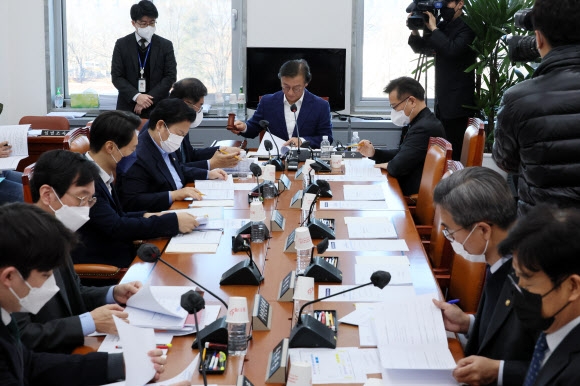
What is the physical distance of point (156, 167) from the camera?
4234 millimetres

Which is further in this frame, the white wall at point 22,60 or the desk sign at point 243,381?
the white wall at point 22,60

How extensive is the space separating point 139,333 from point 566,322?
111cm

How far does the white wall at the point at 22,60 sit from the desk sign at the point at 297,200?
13.2ft

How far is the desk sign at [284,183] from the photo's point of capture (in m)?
4.40

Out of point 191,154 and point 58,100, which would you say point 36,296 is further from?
point 58,100

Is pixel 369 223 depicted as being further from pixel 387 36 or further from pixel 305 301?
pixel 387 36

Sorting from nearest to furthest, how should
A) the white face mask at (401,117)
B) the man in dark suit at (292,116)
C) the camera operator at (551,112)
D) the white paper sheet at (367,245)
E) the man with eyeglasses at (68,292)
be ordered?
the man with eyeglasses at (68,292)
the camera operator at (551,112)
the white paper sheet at (367,245)
the white face mask at (401,117)
the man in dark suit at (292,116)

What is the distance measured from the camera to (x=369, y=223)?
363 centimetres

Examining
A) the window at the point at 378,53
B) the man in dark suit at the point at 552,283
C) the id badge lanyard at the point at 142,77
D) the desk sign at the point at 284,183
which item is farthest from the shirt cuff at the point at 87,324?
the window at the point at 378,53

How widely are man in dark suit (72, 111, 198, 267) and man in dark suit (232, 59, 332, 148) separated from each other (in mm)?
2238

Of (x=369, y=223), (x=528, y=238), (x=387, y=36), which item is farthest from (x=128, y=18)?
(x=528, y=238)

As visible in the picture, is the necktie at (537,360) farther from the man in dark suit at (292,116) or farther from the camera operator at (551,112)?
the man in dark suit at (292,116)

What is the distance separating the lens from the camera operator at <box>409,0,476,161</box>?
6.22 metres

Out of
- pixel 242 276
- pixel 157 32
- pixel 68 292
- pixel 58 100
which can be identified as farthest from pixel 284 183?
pixel 58 100
